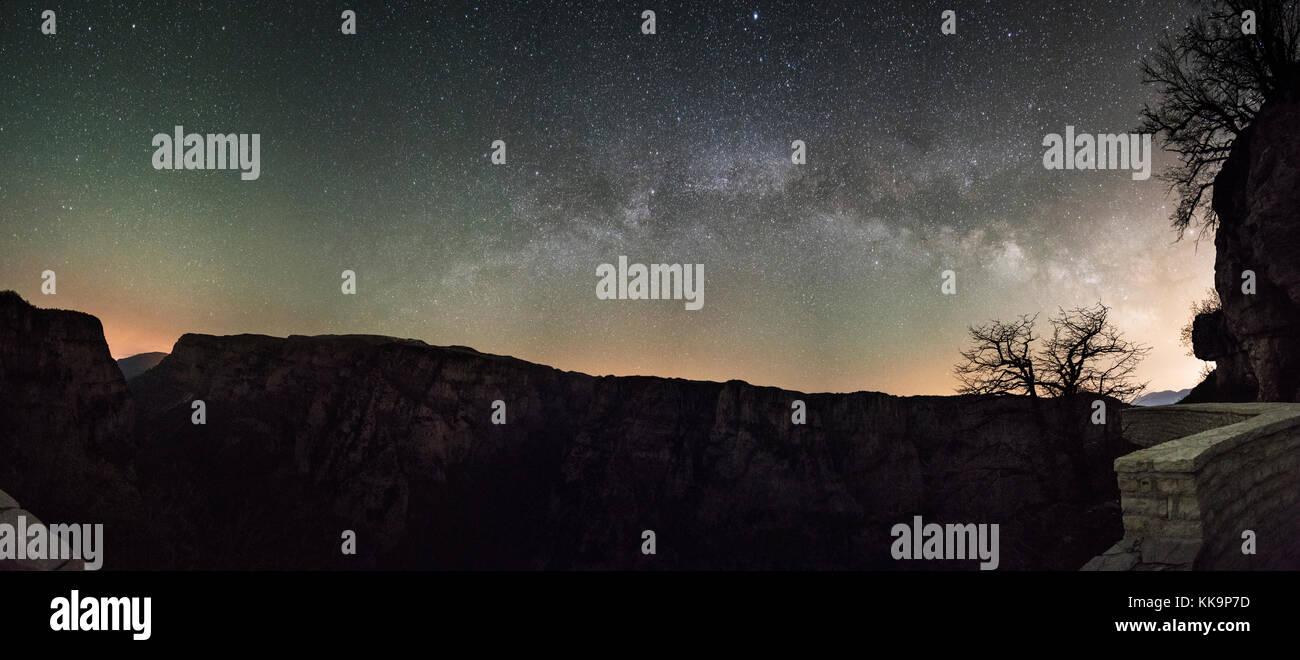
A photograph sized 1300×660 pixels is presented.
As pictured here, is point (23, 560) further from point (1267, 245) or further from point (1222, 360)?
point (1222, 360)

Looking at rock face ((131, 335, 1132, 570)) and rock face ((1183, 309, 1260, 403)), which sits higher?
rock face ((1183, 309, 1260, 403))

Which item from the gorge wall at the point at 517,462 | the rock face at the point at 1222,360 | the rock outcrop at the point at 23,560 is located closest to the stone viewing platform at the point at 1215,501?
the rock outcrop at the point at 23,560

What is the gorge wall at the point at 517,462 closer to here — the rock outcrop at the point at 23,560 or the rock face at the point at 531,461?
the rock face at the point at 531,461

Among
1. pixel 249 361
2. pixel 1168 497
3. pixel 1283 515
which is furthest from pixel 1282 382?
pixel 249 361

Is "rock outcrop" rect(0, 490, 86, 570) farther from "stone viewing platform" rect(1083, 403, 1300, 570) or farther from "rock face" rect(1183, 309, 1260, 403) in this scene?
"rock face" rect(1183, 309, 1260, 403)

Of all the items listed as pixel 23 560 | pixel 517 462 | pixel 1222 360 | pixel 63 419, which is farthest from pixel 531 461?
pixel 23 560

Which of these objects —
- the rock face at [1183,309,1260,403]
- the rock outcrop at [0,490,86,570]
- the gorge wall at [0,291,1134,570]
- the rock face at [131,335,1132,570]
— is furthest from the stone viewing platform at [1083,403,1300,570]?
the rock face at [131,335,1132,570]
